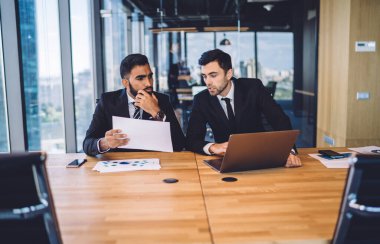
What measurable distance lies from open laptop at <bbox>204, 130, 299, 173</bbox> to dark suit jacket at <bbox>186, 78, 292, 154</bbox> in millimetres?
686

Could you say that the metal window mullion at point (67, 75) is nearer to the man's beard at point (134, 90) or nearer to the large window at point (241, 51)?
the man's beard at point (134, 90)

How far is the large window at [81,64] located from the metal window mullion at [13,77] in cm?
104

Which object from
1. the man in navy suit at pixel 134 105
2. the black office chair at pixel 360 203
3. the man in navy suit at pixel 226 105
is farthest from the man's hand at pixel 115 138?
the black office chair at pixel 360 203

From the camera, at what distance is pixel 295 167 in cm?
217

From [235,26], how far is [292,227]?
6.46 m

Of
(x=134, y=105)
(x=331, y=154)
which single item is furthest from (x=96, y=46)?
(x=331, y=154)

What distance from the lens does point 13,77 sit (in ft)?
12.2

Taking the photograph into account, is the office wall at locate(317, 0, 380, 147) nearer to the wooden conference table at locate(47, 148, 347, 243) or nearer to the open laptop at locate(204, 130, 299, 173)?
the wooden conference table at locate(47, 148, 347, 243)

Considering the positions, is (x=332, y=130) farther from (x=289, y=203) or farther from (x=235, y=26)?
(x=289, y=203)

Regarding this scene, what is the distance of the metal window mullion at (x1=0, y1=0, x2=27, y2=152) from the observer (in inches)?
141

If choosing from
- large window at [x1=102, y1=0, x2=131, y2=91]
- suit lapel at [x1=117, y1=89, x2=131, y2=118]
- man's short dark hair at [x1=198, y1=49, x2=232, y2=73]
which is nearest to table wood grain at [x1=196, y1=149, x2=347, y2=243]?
suit lapel at [x1=117, y1=89, x2=131, y2=118]

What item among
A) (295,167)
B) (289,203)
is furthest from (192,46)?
(289,203)

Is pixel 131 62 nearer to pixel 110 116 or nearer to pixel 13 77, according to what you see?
pixel 110 116

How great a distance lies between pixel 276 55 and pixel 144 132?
9.09 meters
